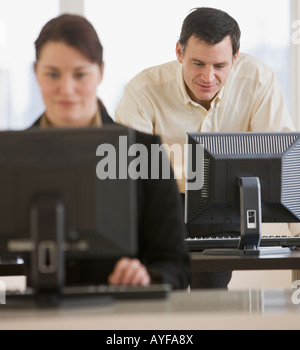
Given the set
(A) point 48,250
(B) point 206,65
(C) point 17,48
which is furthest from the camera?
(C) point 17,48

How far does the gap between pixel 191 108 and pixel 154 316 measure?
2249 mm

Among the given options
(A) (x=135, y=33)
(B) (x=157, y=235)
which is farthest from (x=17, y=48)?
(B) (x=157, y=235)

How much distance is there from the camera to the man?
348cm

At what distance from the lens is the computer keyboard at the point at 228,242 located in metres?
3.05

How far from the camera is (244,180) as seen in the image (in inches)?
110

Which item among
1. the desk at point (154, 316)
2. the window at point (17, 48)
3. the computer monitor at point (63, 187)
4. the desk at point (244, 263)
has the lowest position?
the desk at point (154, 316)

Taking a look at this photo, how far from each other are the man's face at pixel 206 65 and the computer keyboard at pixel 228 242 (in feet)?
2.57

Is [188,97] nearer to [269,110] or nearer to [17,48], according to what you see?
[269,110]

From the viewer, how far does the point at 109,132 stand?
1638mm

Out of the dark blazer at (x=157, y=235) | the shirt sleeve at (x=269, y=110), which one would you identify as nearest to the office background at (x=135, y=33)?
the shirt sleeve at (x=269, y=110)

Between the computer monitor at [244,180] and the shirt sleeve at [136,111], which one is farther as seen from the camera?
the shirt sleeve at [136,111]

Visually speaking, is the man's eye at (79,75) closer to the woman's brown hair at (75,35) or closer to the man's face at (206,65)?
the woman's brown hair at (75,35)

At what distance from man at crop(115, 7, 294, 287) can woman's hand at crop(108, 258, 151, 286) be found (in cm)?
173
